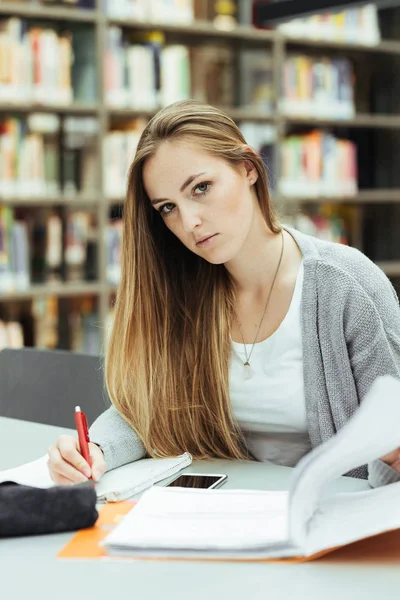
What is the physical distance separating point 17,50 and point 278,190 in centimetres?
143

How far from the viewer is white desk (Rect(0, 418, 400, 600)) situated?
2.69ft

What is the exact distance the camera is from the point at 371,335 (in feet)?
4.46

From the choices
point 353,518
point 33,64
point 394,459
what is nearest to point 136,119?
point 33,64

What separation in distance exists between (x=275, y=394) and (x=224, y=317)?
184 millimetres

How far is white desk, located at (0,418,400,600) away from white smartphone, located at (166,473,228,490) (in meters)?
0.24

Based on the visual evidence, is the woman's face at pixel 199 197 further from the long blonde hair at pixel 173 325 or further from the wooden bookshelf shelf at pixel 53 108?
the wooden bookshelf shelf at pixel 53 108

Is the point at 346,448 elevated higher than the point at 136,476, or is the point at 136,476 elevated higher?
the point at 346,448

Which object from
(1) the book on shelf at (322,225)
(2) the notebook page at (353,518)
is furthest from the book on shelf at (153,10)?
(2) the notebook page at (353,518)

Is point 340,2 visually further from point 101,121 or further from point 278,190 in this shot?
point 278,190

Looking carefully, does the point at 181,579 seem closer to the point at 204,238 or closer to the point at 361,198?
the point at 204,238

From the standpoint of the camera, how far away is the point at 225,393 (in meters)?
1.49

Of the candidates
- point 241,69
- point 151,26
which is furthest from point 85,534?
point 241,69

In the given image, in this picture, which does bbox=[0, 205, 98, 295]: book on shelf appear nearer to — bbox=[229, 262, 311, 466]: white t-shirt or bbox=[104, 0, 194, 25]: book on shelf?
bbox=[104, 0, 194, 25]: book on shelf

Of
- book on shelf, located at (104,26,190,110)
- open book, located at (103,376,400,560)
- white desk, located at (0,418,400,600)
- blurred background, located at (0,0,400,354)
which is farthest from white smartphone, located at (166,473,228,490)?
book on shelf, located at (104,26,190,110)
